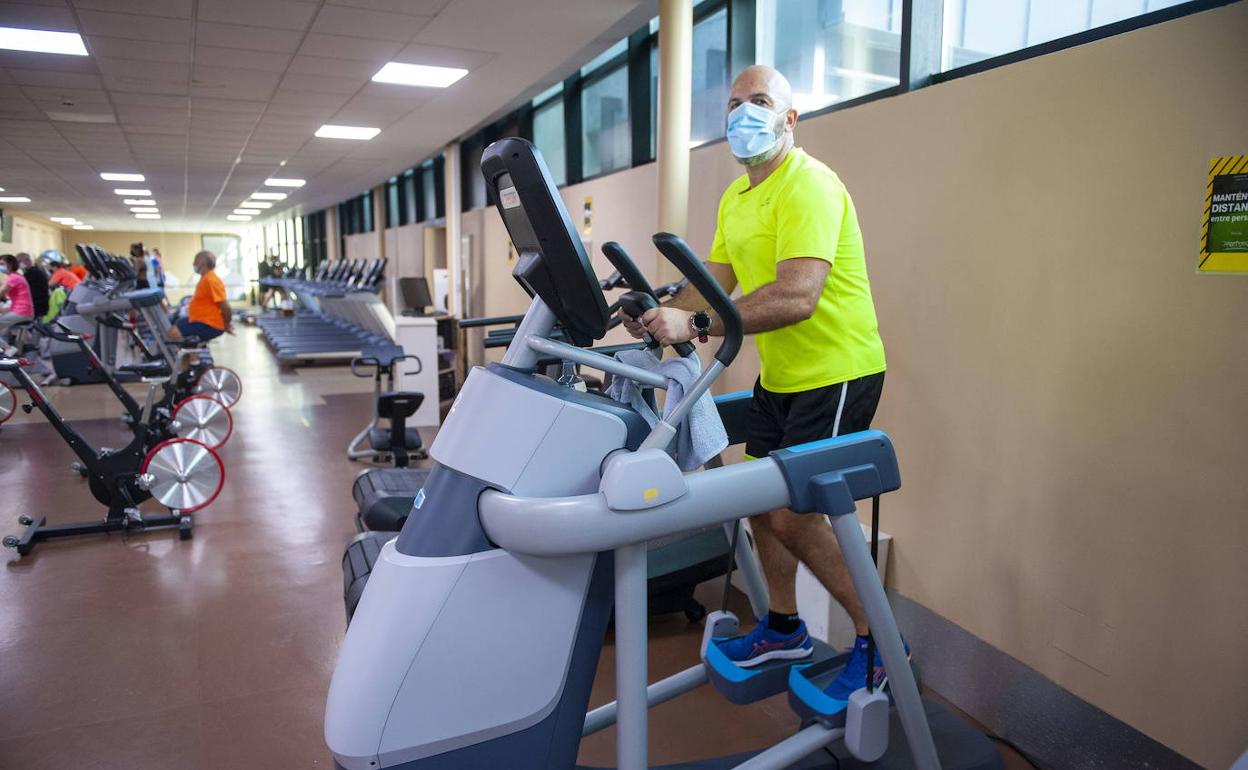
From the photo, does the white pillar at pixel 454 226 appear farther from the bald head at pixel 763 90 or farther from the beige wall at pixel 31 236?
the beige wall at pixel 31 236

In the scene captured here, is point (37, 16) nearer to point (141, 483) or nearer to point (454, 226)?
point (141, 483)

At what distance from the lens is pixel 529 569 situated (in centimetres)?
145

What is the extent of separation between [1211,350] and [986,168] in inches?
32.3

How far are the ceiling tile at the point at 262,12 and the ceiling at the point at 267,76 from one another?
0.04 ft

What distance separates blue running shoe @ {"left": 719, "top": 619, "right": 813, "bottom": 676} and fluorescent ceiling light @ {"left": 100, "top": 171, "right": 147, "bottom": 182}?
41.8 feet

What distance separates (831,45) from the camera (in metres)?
3.37

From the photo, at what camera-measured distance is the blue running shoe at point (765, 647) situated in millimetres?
2072

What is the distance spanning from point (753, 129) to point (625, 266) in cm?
66

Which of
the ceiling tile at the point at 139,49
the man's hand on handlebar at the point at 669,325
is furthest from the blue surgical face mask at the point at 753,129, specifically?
the ceiling tile at the point at 139,49

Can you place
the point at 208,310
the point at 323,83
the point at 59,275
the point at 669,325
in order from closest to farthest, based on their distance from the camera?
the point at 669,325, the point at 323,83, the point at 208,310, the point at 59,275

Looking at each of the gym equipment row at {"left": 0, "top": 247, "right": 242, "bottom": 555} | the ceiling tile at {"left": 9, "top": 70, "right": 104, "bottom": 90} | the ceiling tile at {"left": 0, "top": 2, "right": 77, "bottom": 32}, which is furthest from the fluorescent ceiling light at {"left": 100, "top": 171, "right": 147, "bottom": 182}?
the gym equipment row at {"left": 0, "top": 247, "right": 242, "bottom": 555}

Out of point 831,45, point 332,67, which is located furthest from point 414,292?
point 831,45

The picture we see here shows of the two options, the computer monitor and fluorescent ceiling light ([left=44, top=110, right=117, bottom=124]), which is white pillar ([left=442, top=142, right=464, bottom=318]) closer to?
the computer monitor

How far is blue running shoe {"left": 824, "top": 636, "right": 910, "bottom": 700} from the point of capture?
187 cm
